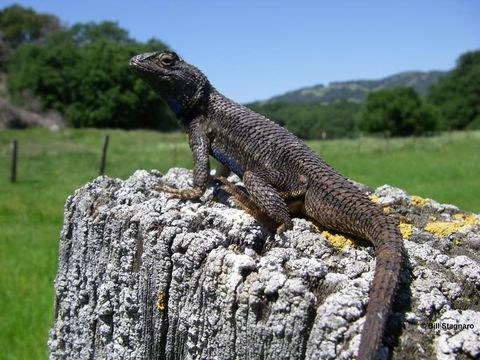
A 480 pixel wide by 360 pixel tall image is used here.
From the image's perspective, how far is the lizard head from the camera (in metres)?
3.92

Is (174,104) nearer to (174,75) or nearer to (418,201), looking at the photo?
(174,75)

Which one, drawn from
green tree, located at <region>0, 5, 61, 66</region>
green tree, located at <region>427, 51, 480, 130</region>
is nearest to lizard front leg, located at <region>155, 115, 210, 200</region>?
green tree, located at <region>427, 51, 480, 130</region>

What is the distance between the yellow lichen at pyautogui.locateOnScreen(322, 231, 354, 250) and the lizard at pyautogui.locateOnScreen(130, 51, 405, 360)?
0.17 feet

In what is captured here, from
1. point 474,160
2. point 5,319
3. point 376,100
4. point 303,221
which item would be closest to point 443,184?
point 474,160

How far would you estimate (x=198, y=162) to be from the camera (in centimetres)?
367

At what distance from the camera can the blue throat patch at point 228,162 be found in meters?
3.67

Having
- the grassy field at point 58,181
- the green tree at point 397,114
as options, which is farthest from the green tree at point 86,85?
the green tree at point 397,114

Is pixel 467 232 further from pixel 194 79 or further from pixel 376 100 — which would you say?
pixel 376 100

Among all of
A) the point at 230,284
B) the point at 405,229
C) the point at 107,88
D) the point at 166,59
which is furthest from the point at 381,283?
the point at 107,88

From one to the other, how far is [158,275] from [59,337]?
1.30 m

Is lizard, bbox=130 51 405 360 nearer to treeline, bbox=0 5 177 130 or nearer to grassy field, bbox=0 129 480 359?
grassy field, bbox=0 129 480 359

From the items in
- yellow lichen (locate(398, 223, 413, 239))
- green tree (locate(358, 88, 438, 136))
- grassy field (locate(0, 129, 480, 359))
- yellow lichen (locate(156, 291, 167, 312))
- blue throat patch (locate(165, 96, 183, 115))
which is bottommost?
grassy field (locate(0, 129, 480, 359))

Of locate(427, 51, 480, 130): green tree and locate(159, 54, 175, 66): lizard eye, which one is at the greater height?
locate(427, 51, 480, 130): green tree

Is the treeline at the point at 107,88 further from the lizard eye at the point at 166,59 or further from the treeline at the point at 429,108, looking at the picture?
the lizard eye at the point at 166,59
